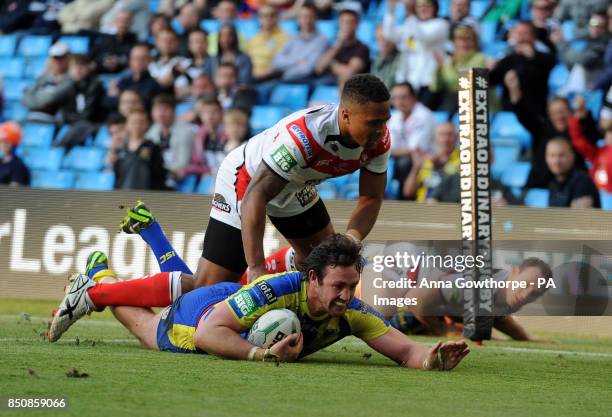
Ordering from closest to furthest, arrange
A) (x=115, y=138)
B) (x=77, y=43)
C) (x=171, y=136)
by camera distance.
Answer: (x=171, y=136), (x=115, y=138), (x=77, y=43)

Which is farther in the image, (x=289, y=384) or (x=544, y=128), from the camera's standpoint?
(x=544, y=128)

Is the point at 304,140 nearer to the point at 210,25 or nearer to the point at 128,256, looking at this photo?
the point at 128,256

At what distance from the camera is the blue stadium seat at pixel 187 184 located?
1516cm

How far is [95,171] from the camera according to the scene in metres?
16.6

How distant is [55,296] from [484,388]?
26.0 ft

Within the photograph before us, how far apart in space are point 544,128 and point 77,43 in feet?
28.3

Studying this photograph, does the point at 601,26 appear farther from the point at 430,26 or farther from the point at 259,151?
the point at 259,151

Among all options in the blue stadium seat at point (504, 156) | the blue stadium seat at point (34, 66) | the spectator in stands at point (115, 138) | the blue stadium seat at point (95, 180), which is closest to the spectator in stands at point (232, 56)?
the spectator in stands at point (115, 138)

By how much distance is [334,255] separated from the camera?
20.4ft

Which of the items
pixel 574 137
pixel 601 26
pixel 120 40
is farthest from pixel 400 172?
pixel 120 40

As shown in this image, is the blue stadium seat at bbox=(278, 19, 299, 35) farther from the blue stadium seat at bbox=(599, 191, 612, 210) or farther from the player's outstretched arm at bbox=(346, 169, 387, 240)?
the player's outstretched arm at bbox=(346, 169, 387, 240)

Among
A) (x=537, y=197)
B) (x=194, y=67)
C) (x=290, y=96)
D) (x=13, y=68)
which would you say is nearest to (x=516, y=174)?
(x=537, y=197)

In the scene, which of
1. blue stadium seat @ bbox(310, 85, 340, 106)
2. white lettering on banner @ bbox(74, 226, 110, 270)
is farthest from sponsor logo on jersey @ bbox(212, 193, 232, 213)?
blue stadium seat @ bbox(310, 85, 340, 106)

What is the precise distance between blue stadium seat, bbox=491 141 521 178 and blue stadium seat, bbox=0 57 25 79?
359 inches
